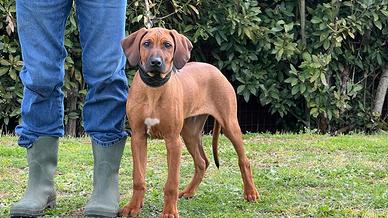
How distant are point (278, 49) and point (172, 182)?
4379 mm

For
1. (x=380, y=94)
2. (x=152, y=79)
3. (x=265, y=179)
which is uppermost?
(x=152, y=79)

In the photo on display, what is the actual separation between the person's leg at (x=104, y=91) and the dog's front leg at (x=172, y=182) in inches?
11.2

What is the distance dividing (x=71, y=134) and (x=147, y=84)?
436 cm

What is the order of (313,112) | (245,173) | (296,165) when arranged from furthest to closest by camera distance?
(313,112), (296,165), (245,173)

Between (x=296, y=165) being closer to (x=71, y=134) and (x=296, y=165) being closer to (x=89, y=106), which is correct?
(x=89, y=106)

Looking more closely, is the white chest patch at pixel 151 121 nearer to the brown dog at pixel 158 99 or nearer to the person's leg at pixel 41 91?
the brown dog at pixel 158 99

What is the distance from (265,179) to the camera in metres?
5.45

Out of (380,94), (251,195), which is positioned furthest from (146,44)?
(380,94)

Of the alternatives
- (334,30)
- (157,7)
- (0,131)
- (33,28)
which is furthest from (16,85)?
(33,28)

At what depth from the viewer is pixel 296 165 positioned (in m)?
6.07

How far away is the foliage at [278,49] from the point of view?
8117 mm

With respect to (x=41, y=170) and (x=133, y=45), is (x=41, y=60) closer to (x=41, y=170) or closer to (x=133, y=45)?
(x=133, y=45)

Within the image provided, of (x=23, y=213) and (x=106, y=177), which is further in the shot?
(x=106, y=177)

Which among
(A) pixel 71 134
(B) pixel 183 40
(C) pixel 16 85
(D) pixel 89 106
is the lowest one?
(A) pixel 71 134
